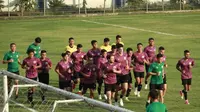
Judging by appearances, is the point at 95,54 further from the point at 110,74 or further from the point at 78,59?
the point at 110,74

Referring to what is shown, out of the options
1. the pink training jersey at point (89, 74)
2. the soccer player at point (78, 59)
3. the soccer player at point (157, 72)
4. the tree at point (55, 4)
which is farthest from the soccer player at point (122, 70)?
the tree at point (55, 4)

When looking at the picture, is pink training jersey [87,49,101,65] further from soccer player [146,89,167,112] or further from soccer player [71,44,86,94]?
soccer player [146,89,167,112]

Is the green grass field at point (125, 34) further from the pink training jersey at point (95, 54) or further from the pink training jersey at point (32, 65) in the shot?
the pink training jersey at point (32, 65)

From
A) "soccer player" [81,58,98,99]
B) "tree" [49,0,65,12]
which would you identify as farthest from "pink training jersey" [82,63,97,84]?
"tree" [49,0,65,12]

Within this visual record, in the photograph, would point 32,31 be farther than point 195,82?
Yes

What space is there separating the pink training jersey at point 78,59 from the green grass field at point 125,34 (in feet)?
7.73

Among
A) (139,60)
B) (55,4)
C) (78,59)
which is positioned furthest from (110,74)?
(55,4)

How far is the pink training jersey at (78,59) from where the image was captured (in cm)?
1783

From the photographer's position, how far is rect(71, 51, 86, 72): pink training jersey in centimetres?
1783

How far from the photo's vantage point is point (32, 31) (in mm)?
47406

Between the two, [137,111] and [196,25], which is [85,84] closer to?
[137,111]

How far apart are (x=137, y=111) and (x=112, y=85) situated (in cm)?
119

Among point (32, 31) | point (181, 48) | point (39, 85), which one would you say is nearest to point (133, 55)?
point (39, 85)

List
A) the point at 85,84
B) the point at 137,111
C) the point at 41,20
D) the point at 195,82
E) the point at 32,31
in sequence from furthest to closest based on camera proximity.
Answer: the point at 41,20
the point at 32,31
the point at 195,82
the point at 85,84
the point at 137,111
